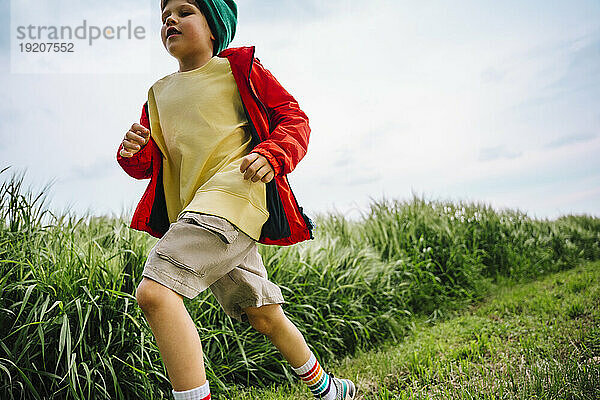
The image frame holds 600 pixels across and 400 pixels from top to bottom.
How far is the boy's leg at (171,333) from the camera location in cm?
168

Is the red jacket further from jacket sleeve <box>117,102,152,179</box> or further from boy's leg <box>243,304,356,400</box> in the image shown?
boy's leg <box>243,304,356,400</box>

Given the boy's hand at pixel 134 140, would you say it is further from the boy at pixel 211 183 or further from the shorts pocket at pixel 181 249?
the shorts pocket at pixel 181 249

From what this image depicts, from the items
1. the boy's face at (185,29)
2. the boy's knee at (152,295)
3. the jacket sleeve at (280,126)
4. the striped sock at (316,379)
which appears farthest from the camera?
the striped sock at (316,379)

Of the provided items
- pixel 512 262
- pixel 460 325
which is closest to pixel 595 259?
pixel 512 262

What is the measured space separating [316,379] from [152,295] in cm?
85

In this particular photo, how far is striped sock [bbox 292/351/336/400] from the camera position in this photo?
2168mm

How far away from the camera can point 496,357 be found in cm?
307

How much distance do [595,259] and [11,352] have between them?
6285 millimetres

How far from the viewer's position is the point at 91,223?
3.66 metres

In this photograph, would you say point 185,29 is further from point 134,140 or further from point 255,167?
point 255,167

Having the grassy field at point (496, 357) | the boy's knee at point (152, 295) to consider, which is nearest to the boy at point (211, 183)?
the boy's knee at point (152, 295)

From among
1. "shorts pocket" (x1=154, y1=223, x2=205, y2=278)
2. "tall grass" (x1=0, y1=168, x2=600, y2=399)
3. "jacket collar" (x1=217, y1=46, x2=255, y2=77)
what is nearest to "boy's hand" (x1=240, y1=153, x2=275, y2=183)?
"shorts pocket" (x1=154, y1=223, x2=205, y2=278)

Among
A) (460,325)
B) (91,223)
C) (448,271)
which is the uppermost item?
(91,223)

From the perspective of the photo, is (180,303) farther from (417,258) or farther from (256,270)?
(417,258)
